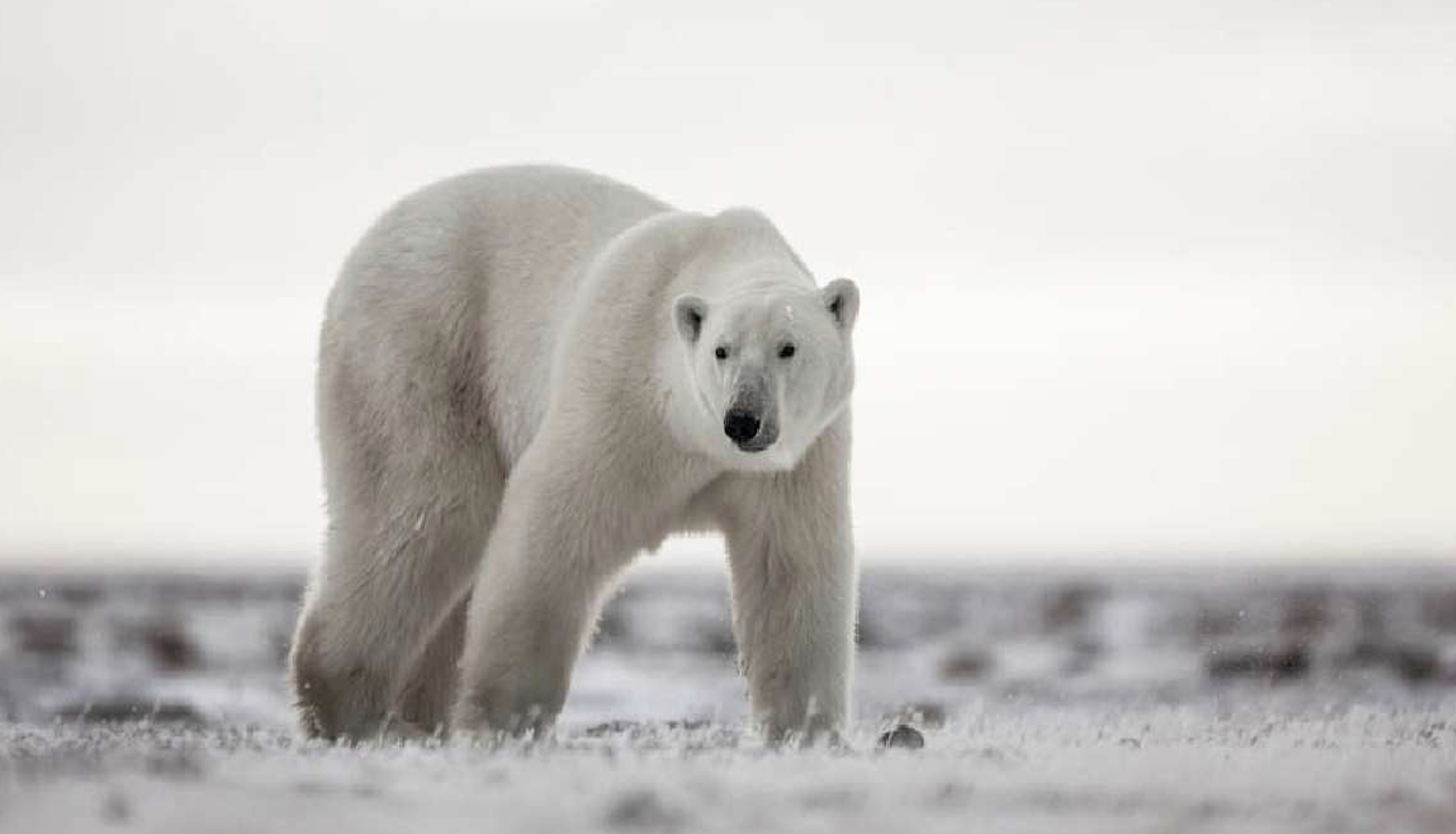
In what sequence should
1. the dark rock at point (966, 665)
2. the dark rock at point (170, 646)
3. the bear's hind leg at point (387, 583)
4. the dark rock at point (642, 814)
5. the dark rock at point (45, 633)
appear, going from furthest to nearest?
the dark rock at point (45, 633)
the dark rock at point (966, 665)
the dark rock at point (170, 646)
the bear's hind leg at point (387, 583)
the dark rock at point (642, 814)

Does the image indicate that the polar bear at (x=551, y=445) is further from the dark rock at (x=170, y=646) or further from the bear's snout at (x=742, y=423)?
the dark rock at (x=170, y=646)

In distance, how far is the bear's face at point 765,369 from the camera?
630cm

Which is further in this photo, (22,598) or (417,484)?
(22,598)

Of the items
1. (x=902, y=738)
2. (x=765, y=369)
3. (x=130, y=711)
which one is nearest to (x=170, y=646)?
(x=130, y=711)

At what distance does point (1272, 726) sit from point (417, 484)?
347cm

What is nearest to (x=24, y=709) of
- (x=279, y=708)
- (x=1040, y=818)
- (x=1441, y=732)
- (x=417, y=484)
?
(x=279, y=708)

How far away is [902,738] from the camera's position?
6.95 m

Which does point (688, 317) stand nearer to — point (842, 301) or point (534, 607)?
point (842, 301)

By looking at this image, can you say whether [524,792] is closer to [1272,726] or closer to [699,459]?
[699,459]

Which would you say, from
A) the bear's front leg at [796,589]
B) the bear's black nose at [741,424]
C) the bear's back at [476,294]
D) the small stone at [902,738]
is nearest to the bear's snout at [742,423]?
the bear's black nose at [741,424]

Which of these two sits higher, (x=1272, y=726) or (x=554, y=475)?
(x=554, y=475)

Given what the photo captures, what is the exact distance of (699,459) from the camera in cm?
686

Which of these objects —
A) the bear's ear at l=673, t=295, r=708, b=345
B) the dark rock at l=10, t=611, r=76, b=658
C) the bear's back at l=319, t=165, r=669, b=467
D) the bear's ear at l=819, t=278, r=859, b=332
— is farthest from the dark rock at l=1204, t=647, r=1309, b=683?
the bear's ear at l=673, t=295, r=708, b=345

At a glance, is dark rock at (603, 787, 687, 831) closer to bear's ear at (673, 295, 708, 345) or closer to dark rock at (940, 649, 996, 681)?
bear's ear at (673, 295, 708, 345)
